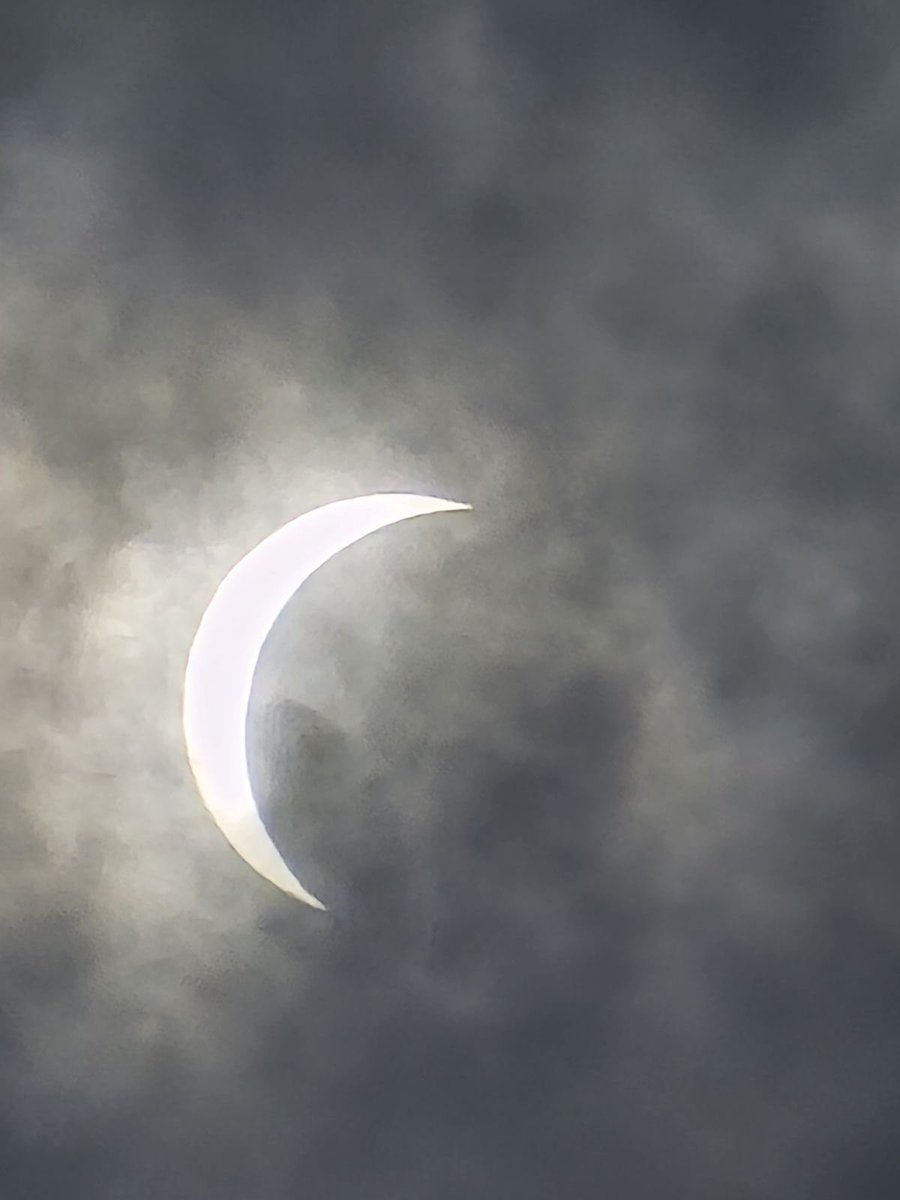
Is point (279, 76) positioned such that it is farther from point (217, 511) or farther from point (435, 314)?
point (217, 511)

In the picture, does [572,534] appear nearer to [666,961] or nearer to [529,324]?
[529,324]

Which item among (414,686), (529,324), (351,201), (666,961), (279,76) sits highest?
(279,76)

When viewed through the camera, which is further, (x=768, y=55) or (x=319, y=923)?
(x=319, y=923)

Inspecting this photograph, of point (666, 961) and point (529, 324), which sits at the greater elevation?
point (529, 324)

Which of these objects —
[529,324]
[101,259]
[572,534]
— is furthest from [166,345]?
[572,534]

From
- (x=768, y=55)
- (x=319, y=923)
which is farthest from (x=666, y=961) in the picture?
(x=768, y=55)

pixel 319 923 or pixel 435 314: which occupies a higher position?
pixel 435 314

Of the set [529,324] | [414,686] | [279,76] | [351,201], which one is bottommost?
[414,686]

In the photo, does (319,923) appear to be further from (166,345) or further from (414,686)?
(166,345)
